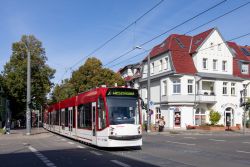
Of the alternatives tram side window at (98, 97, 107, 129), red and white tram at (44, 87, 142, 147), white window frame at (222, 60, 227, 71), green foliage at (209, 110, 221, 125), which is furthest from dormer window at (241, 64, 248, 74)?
tram side window at (98, 97, 107, 129)

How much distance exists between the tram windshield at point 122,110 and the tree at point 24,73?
35.6m

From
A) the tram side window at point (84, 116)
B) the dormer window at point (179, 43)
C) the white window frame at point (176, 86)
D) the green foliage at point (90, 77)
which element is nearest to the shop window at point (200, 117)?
the white window frame at point (176, 86)

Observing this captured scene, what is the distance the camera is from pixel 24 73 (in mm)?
52062

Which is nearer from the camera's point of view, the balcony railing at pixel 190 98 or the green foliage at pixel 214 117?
the green foliage at pixel 214 117

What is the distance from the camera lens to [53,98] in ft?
206

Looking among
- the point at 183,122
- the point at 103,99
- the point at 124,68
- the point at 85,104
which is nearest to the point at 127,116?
the point at 103,99

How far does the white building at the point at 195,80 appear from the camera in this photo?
49656 mm

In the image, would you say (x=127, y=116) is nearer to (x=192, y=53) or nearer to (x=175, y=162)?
(x=175, y=162)

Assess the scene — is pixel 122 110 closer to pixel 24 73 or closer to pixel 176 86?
pixel 176 86

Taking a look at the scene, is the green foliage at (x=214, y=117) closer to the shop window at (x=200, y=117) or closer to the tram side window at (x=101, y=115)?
the shop window at (x=200, y=117)

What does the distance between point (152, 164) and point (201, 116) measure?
39644mm

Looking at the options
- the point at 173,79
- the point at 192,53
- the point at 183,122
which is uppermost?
the point at 192,53

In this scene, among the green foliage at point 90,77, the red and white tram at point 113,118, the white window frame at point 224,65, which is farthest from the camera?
the green foliage at point 90,77

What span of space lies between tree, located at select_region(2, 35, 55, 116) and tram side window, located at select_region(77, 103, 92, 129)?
3036 cm
